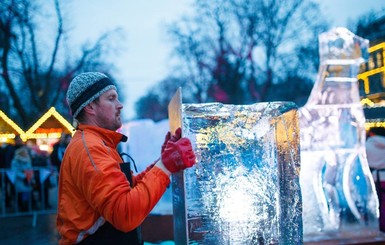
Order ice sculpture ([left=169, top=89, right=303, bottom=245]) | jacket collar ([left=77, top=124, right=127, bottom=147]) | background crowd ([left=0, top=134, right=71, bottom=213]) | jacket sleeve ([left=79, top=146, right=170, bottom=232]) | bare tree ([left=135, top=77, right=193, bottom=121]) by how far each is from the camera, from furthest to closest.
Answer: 1. bare tree ([left=135, top=77, right=193, bottom=121])
2. background crowd ([left=0, top=134, right=71, bottom=213])
3. ice sculpture ([left=169, top=89, right=303, bottom=245])
4. jacket collar ([left=77, top=124, right=127, bottom=147])
5. jacket sleeve ([left=79, top=146, right=170, bottom=232])

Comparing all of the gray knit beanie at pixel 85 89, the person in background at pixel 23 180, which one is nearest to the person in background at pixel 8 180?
the person in background at pixel 23 180

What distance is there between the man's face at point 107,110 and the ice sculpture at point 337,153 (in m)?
2.63

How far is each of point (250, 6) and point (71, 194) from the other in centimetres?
1614

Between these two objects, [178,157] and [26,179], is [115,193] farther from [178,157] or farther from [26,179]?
[26,179]

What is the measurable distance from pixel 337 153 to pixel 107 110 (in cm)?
286

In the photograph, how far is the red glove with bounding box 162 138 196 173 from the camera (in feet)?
5.31

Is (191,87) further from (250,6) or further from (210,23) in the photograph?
(250,6)

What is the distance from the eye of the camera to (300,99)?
783 inches

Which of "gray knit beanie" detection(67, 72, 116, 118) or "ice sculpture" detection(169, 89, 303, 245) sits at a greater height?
"gray knit beanie" detection(67, 72, 116, 118)

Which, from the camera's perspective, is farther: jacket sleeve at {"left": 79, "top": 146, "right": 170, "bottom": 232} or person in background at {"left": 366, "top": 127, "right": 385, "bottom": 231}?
person in background at {"left": 366, "top": 127, "right": 385, "bottom": 231}

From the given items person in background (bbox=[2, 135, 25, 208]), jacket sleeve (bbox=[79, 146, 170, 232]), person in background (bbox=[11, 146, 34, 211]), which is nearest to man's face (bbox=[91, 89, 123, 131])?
jacket sleeve (bbox=[79, 146, 170, 232])

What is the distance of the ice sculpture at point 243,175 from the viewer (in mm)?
1976

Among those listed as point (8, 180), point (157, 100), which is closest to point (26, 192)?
point (8, 180)

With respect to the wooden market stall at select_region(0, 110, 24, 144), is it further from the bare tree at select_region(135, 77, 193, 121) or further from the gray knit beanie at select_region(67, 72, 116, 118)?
the bare tree at select_region(135, 77, 193, 121)
